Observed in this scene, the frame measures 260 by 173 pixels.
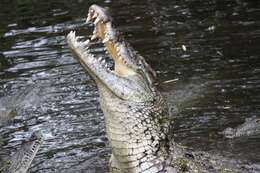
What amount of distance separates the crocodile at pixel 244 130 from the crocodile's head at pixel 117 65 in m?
2.35

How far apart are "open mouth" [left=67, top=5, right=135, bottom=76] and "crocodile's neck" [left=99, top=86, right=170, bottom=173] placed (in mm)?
356

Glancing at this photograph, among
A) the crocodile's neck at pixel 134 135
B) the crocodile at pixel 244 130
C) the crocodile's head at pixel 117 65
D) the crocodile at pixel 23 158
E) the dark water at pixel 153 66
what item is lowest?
the crocodile at pixel 244 130

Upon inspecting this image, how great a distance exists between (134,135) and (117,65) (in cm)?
79

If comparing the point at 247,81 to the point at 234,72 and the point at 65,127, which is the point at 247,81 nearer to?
the point at 234,72

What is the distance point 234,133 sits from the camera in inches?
342

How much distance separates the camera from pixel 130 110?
21.1 ft

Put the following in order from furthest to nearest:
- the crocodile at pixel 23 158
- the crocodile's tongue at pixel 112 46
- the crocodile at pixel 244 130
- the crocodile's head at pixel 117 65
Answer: the crocodile at pixel 244 130
the crocodile at pixel 23 158
the crocodile's tongue at pixel 112 46
the crocodile's head at pixel 117 65

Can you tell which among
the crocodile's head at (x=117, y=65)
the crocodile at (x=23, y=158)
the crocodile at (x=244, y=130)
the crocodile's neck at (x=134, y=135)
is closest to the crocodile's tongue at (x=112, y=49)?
the crocodile's head at (x=117, y=65)

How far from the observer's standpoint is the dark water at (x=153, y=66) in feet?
28.0

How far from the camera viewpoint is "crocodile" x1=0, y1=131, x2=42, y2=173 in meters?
Answer: 7.30

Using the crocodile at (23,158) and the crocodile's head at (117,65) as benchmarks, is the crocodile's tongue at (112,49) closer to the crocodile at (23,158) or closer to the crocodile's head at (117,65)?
the crocodile's head at (117,65)

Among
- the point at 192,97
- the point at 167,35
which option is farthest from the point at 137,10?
the point at 192,97

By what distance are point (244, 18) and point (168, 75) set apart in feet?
13.7

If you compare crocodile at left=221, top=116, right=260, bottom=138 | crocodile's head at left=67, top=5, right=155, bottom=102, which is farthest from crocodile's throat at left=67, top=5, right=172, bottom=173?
crocodile at left=221, top=116, right=260, bottom=138
